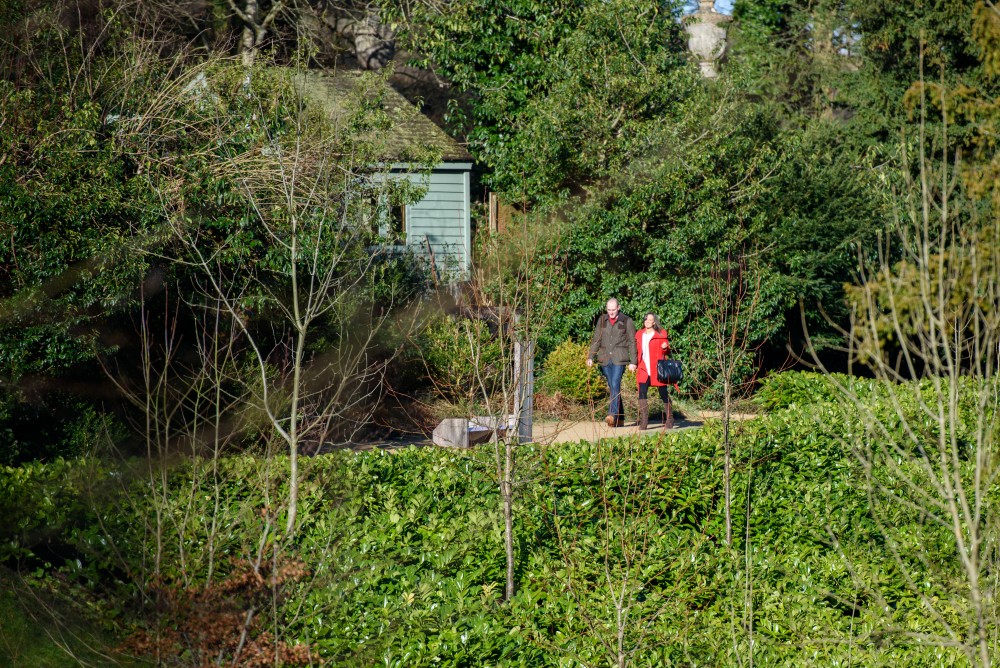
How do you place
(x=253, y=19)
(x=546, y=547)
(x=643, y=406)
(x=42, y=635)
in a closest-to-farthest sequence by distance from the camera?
(x=42, y=635) < (x=546, y=547) < (x=643, y=406) < (x=253, y=19)

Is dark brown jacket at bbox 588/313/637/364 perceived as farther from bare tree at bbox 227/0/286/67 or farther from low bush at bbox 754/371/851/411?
bare tree at bbox 227/0/286/67

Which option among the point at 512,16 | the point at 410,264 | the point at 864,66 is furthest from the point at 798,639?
the point at 864,66

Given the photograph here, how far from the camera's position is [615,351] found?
13.5 m

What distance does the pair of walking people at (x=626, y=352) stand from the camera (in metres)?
13.3

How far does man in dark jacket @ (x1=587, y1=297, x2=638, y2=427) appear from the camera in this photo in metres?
13.5

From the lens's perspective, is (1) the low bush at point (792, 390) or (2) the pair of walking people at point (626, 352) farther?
(1) the low bush at point (792, 390)

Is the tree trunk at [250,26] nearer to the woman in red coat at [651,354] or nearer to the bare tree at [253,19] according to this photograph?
the bare tree at [253,19]

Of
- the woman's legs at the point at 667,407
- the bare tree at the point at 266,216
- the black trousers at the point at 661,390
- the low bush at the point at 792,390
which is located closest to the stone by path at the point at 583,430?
the woman's legs at the point at 667,407

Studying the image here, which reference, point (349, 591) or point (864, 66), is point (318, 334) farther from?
point (864, 66)

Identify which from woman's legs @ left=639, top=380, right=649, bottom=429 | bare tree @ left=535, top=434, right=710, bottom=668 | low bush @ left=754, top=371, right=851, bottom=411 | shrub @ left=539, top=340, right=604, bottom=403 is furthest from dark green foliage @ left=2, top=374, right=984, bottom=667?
shrub @ left=539, top=340, right=604, bottom=403

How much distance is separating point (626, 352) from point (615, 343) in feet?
0.63

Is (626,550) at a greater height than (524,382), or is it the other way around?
(524,382)

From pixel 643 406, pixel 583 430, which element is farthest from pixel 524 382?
pixel 583 430

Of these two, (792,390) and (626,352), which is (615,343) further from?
(792,390)
